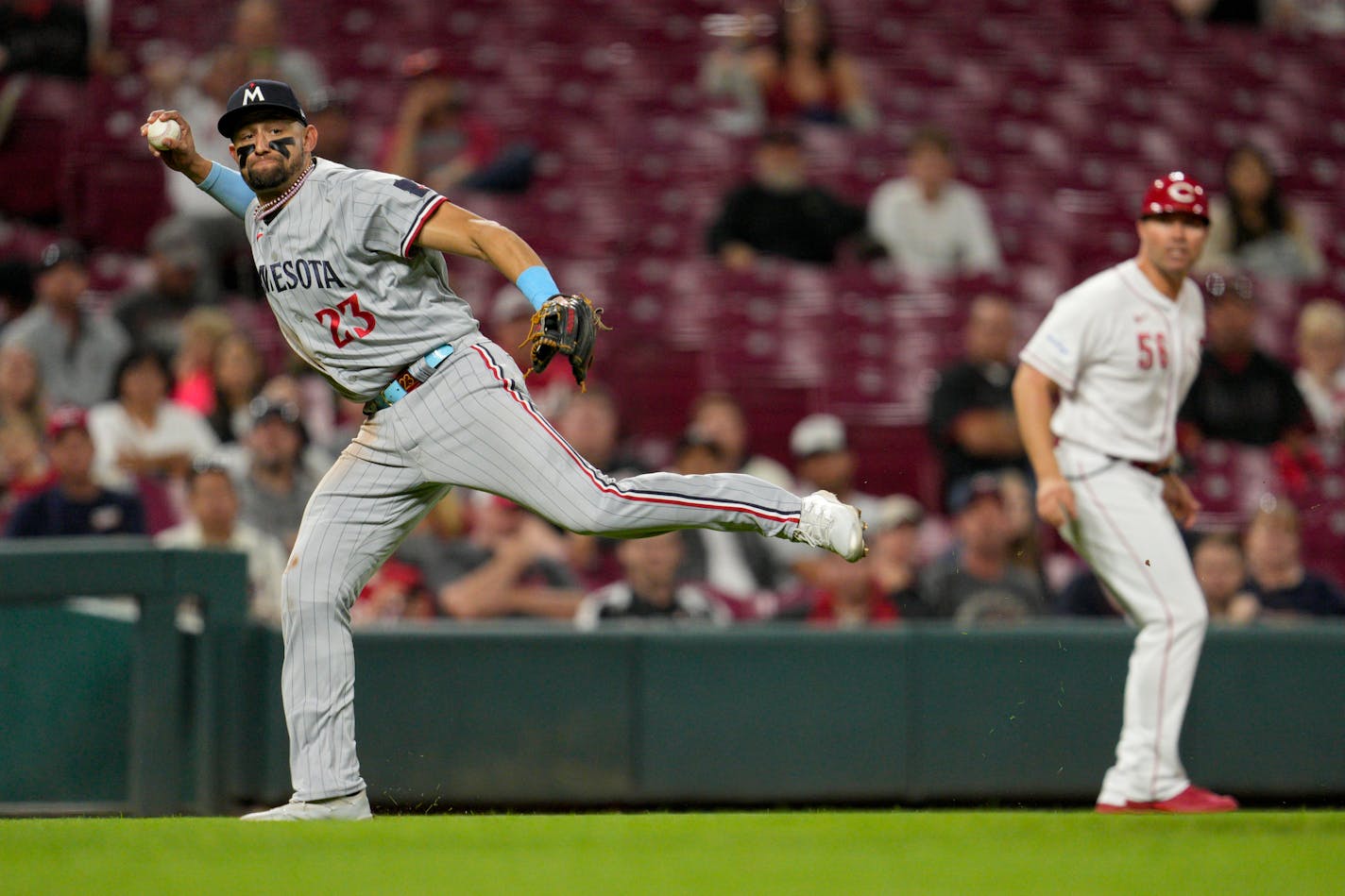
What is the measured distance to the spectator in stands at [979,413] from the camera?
734cm

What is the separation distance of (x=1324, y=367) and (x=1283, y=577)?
2.00 meters

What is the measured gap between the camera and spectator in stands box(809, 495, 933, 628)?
6465 mm

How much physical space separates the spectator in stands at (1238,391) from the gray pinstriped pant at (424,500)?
4305mm

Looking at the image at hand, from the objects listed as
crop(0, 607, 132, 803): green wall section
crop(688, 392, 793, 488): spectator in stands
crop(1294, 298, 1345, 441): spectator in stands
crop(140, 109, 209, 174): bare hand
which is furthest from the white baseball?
crop(1294, 298, 1345, 441): spectator in stands

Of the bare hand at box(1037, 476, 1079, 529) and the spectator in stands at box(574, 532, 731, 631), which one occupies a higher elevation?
the bare hand at box(1037, 476, 1079, 529)

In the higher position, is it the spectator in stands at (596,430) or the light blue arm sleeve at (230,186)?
the light blue arm sleeve at (230,186)

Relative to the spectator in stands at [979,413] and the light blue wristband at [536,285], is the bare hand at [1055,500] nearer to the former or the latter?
the light blue wristband at [536,285]

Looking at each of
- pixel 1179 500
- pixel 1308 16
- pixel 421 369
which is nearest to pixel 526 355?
pixel 1179 500

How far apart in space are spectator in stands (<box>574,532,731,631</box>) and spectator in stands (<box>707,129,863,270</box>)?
2.84 metres

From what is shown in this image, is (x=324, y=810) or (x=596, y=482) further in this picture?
(x=324, y=810)

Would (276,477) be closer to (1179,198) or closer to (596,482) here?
(596,482)

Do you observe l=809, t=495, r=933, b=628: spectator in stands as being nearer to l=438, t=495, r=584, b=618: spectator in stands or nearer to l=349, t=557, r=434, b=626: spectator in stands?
l=438, t=495, r=584, b=618: spectator in stands

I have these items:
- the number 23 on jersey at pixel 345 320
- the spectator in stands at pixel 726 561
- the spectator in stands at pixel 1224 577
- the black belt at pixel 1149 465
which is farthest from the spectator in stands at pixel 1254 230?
the number 23 on jersey at pixel 345 320

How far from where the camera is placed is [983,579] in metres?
6.52
